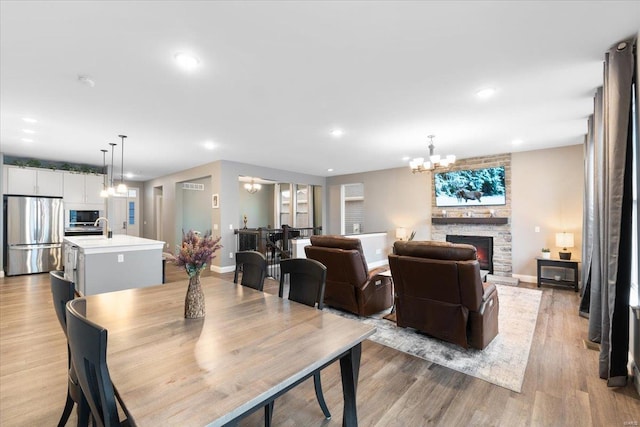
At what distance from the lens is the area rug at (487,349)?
245 cm

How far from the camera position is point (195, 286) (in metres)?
1.69

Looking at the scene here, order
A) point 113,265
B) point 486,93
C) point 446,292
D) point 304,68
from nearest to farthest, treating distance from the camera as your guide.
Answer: point 304,68 < point 446,292 < point 486,93 < point 113,265

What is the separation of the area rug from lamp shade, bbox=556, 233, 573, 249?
192 centimetres

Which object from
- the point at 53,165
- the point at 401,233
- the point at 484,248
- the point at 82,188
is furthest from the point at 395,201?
the point at 53,165

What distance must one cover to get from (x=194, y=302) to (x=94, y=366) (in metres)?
0.71

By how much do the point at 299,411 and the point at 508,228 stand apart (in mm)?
5876

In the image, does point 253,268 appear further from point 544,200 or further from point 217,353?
point 544,200

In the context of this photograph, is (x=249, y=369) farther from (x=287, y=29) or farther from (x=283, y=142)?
(x=283, y=142)

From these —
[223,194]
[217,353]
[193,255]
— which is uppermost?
[223,194]

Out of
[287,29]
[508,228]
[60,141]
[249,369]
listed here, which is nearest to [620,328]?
[249,369]

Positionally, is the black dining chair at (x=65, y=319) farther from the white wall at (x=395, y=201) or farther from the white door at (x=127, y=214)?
the white door at (x=127, y=214)

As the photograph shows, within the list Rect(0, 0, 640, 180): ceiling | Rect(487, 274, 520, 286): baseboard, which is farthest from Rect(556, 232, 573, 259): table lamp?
→ Rect(0, 0, 640, 180): ceiling

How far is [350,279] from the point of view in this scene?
358cm

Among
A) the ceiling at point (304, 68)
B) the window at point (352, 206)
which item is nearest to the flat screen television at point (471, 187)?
the ceiling at point (304, 68)
